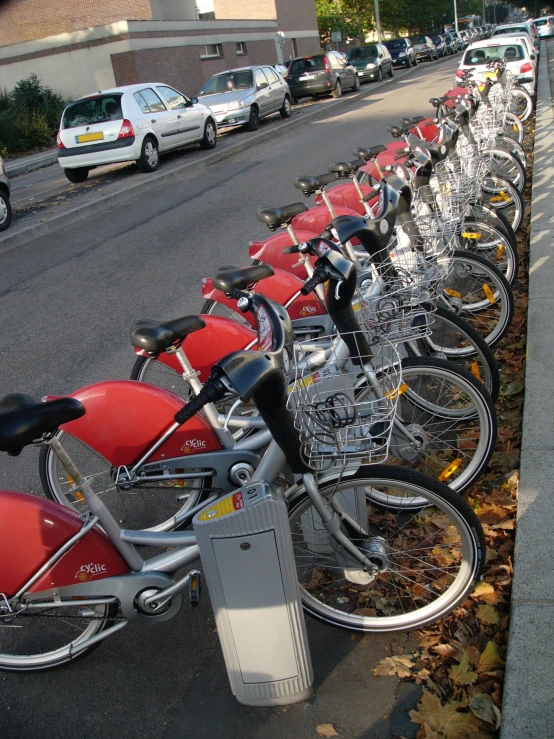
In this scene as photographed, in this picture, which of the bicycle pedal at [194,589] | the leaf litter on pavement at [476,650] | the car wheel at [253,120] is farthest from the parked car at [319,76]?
the bicycle pedal at [194,589]

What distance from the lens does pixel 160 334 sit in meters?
2.85

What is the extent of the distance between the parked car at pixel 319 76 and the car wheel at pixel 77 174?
14288 mm

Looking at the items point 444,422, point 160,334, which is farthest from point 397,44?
point 160,334

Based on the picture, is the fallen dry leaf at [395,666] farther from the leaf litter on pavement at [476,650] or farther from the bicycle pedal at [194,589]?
the bicycle pedal at [194,589]

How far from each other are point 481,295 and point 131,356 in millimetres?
2662

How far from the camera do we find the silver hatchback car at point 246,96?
19.4 m

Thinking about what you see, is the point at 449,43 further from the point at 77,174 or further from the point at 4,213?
the point at 4,213

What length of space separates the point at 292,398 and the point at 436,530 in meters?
1.03

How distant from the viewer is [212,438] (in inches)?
133

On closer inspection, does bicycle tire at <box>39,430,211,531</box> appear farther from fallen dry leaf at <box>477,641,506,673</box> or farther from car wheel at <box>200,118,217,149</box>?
car wheel at <box>200,118,217,149</box>

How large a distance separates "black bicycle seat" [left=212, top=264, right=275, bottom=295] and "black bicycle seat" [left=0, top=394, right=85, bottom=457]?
832 mm

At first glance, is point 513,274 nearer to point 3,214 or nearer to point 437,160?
point 437,160

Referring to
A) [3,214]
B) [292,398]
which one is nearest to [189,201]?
[3,214]

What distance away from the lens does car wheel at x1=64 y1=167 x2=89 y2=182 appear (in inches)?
599
